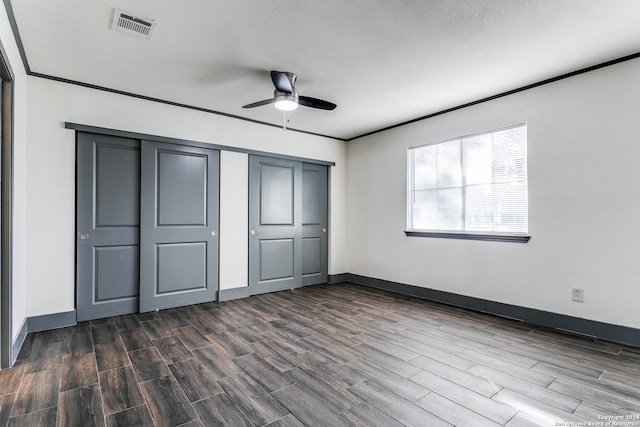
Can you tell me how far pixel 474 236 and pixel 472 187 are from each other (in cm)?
62

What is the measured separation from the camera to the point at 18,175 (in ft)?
8.75

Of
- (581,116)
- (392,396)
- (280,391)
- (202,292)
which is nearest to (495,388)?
(392,396)

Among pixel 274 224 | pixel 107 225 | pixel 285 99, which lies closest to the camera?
pixel 285 99

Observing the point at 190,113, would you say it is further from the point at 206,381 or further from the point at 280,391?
the point at 280,391

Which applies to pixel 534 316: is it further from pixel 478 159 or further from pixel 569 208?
pixel 478 159

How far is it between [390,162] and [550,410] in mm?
3692

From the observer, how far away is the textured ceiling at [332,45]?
2.17m

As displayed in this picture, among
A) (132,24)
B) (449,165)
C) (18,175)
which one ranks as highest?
(132,24)

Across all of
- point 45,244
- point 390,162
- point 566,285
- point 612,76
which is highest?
point 612,76

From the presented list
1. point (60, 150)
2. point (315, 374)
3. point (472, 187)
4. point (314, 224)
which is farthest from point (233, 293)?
point (472, 187)

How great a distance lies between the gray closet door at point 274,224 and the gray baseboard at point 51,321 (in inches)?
81.4

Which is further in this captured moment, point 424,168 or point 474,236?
point 424,168

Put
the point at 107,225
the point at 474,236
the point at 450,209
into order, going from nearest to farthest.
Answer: the point at 107,225 < the point at 474,236 < the point at 450,209

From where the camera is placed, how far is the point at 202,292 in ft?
13.6
